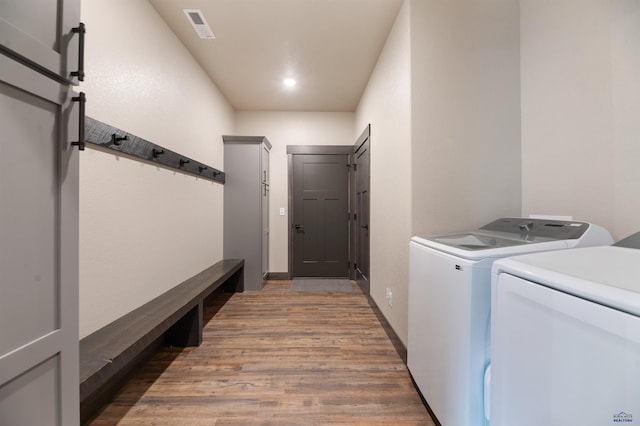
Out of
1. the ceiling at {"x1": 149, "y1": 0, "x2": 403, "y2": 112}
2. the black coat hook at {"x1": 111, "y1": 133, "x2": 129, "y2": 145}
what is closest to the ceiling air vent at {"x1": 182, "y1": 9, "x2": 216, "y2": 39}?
the ceiling at {"x1": 149, "y1": 0, "x2": 403, "y2": 112}

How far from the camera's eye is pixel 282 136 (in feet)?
14.0

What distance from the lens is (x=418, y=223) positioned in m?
1.81

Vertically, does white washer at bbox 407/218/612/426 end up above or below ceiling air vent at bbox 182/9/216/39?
below

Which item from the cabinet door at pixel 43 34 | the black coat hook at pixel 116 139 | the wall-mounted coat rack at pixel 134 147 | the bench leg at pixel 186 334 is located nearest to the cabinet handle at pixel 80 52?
the cabinet door at pixel 43 34

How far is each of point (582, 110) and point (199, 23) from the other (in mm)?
2827

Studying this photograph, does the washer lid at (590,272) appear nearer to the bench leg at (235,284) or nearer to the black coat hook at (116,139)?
the black coat hook at (116,139)

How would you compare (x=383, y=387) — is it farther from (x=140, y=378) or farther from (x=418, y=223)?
(x=140, y=378)

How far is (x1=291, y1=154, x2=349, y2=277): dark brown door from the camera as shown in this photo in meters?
4.28

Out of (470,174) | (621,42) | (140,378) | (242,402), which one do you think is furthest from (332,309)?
(621,42)

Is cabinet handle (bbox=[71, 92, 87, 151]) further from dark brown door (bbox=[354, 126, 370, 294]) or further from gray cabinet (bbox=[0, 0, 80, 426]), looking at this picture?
dark brown door (bbox=[354, 126, 370, 294])

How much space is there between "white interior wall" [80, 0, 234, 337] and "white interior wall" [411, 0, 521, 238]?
196 centimetres

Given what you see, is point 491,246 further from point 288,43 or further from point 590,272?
point 288,43

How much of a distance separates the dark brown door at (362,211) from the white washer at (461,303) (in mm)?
1818

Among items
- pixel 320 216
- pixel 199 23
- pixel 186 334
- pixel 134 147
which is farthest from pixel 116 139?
pixel 320 216
